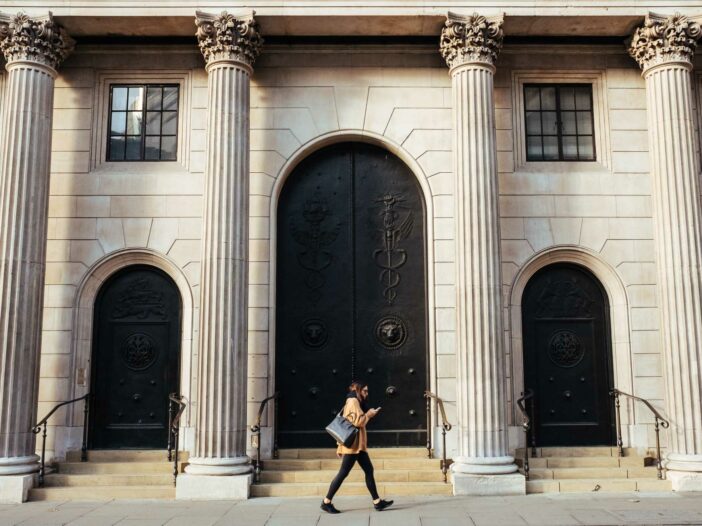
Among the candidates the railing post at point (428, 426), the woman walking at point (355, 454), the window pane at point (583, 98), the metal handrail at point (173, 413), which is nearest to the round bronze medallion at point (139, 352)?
the metal handrail at point (173, 413)

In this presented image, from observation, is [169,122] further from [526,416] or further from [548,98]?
[526,416]

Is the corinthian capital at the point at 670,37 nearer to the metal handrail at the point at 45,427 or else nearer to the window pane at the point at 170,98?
the window pane at the point at 170,98

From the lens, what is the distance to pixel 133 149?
47.2 feet

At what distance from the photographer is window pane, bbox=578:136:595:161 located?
47.5 ft

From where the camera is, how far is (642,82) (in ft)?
47.3

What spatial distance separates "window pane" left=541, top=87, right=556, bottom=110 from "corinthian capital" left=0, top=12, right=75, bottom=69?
9719mm

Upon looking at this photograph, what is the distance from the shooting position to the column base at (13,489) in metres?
11.7

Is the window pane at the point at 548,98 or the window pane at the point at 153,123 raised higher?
the window pane at the point at 548,98

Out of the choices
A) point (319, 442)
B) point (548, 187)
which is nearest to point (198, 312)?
point (319, 442)

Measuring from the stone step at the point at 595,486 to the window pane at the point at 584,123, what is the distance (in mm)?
6914

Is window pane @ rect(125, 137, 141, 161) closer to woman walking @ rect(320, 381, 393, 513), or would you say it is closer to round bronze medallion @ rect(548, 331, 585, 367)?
woman walking @ rect(320, 381, 393, 513)

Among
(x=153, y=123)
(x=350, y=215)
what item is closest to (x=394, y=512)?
(x=350, y=215)

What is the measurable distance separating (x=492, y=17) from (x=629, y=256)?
5334 mm

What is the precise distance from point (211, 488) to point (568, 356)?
7179 mm
